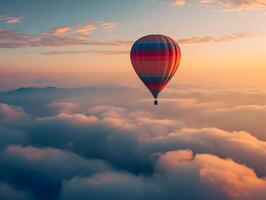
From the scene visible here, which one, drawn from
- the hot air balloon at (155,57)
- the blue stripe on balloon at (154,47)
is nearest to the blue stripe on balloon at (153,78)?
the hot air balloon at (155,57)

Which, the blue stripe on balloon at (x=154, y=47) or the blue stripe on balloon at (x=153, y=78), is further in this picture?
the blue stripe on balloon at (x=153, y=78)

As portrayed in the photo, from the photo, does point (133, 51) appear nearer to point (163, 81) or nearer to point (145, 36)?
point (145, 36)

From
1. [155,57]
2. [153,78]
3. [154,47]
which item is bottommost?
[153,78]

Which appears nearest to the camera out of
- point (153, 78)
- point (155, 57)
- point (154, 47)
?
point (154, 47)

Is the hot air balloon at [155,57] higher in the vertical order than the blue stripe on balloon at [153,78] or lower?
higher

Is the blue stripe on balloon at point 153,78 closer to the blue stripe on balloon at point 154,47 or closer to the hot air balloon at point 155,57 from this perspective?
the hot air balloon at point 155,57

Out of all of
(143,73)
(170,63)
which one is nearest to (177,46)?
(170,63)

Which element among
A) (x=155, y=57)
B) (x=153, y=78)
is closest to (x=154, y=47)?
(x=155, y=57)

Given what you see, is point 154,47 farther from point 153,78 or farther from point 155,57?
point 153,78
